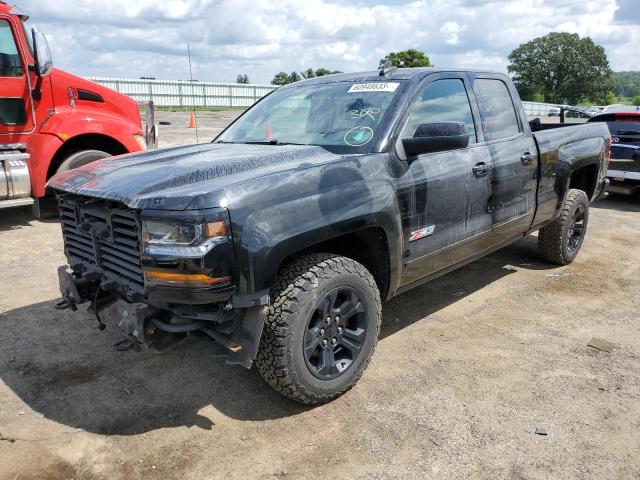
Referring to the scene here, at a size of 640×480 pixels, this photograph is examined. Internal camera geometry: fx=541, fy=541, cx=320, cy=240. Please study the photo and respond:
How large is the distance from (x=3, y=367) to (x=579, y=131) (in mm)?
5399

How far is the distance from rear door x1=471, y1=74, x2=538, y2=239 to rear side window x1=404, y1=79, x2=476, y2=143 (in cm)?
19

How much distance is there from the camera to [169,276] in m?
2.60

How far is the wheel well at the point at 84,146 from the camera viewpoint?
7082mm

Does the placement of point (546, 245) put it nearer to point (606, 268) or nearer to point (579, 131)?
point (606, 268)

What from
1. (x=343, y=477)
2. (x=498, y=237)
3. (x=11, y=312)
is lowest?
(x=343, y=477)

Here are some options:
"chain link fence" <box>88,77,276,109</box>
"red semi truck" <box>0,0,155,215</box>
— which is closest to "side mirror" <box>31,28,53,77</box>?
"red semi truck" <box>0,0,155,215</box>

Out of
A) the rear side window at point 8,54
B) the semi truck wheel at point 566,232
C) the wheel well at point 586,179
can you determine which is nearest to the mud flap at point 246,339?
the semi truck wheel at point 566,232

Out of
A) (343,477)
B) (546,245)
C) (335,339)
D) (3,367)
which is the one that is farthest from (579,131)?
(3,367)

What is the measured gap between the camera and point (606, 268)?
5754 millimetres

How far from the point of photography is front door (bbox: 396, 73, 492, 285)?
3502mm

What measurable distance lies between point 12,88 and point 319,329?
5.78 metres

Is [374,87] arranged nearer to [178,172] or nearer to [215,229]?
[178,172]

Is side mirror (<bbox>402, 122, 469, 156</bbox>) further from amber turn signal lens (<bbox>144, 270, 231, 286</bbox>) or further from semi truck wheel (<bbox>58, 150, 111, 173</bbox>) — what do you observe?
semi truck wheel (<bbox>58, 150, 111, 173</bbox>)

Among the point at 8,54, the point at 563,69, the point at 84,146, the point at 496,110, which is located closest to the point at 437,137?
the point at 496,110
